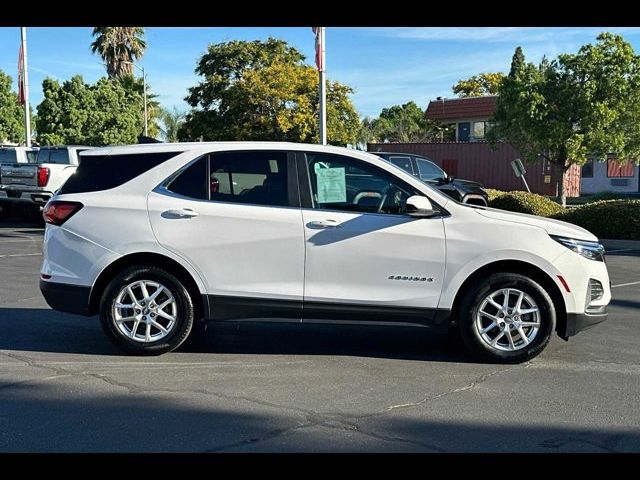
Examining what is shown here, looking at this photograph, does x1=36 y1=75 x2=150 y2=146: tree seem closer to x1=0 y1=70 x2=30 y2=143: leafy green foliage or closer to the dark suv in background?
x1=0 y1=70 x2=30 y2=143: leafy green foliage

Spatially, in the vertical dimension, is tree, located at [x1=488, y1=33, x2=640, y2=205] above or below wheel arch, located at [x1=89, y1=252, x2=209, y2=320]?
above

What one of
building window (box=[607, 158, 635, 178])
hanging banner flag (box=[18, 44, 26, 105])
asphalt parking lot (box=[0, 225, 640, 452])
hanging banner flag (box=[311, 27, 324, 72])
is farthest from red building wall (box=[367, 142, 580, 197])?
asphalt parking lot (box=[0, 225, 640, 452])

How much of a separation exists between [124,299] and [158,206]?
2.88 ft

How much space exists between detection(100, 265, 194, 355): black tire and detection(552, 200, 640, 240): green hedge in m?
11.9

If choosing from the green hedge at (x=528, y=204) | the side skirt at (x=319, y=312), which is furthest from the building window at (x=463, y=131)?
the side skirt at (x=319, y=312)

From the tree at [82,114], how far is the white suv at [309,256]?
34288mm

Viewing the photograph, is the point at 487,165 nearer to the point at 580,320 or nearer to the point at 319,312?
the point at 580,320

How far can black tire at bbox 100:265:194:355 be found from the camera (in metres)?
6.25

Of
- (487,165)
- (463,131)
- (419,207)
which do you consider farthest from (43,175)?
(463,131)

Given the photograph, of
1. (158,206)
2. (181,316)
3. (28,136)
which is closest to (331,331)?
(181,316)

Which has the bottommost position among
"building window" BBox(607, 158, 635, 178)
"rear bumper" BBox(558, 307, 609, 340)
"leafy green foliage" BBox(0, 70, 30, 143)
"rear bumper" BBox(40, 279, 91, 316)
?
"rear bumper" BBox(558, 307, 609, 340)
